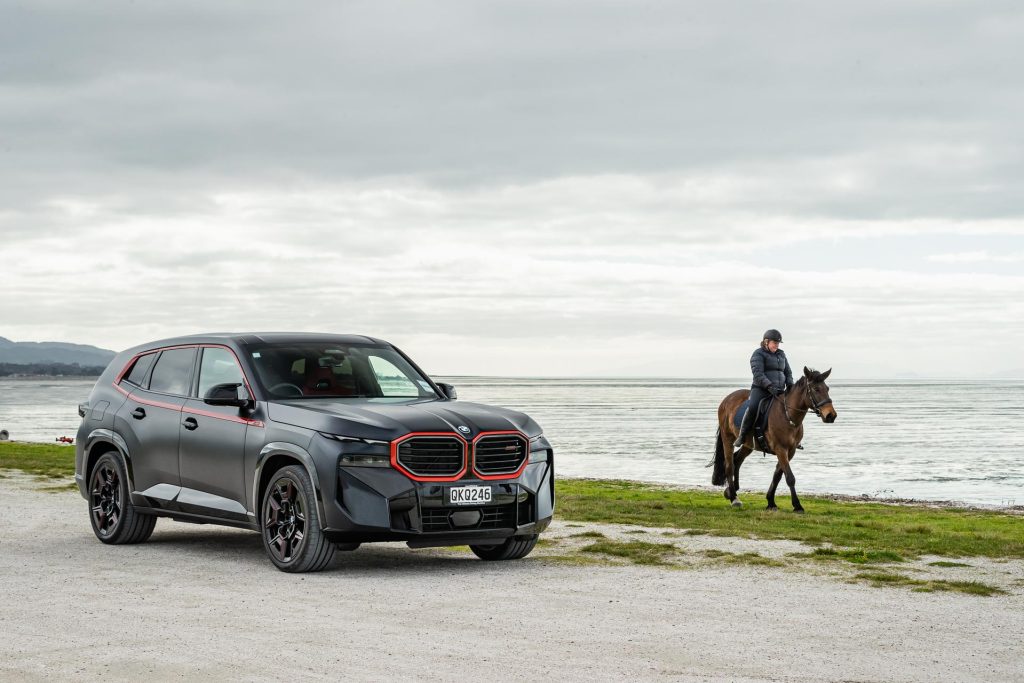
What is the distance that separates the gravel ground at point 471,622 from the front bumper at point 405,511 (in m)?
0.36

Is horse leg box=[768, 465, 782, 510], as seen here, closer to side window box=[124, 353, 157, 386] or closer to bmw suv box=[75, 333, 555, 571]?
bmw suv box=[75, 333, 555, 571]

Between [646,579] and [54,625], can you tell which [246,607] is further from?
[646,579]

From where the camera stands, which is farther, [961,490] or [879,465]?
[879,465]

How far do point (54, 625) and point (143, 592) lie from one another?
1526 millimetres

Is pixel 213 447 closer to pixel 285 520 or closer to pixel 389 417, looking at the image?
pixel 285 520

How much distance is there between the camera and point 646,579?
36.1 ft

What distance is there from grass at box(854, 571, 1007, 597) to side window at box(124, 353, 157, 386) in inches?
285

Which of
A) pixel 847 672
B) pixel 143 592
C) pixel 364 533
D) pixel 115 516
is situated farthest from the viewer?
pixel 115 516

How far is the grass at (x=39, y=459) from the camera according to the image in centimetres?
2548

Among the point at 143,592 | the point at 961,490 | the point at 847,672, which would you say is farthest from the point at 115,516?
the point at 961,490

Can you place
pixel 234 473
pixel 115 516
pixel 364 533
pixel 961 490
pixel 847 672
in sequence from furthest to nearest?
pixel 961 490
pixel 115 516
pixel 234 473
pixel 364 533
pixel 847 672

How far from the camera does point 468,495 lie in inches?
438

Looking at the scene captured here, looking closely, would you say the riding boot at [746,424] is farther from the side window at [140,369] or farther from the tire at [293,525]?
→ the tire at [293,525]

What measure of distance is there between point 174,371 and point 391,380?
7.20ft
